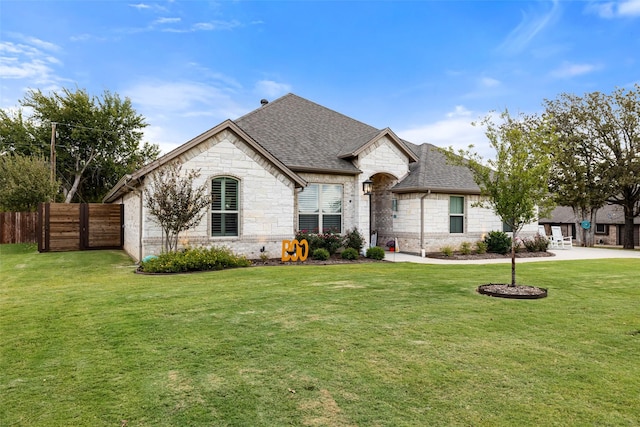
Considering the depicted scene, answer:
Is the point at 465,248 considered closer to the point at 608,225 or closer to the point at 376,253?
the point at 376,253

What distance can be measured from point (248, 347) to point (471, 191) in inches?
622

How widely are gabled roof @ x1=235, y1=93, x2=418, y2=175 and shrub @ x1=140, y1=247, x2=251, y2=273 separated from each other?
490 centimetres

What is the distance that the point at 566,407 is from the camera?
11.5 feet

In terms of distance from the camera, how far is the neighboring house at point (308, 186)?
13617 millimetres

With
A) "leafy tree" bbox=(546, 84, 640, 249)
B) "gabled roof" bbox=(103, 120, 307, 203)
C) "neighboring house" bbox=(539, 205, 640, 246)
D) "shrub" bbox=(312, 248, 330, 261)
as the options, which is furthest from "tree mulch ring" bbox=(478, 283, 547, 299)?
"neighboring house" bbox=(539, 205, 640, 246)

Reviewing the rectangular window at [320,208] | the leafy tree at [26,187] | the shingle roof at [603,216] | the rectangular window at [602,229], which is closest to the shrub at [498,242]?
the rectangular window at [320,208]

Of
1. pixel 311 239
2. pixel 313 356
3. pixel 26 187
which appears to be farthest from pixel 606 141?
pixel 26 187

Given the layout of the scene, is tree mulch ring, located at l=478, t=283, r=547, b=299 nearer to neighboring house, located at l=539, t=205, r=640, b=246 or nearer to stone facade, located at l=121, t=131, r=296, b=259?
stone facade, located at l=121, t=131, r=296, b=259

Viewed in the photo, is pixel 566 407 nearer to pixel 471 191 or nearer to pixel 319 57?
pixel 471 191

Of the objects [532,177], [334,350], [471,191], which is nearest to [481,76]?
[471,191]

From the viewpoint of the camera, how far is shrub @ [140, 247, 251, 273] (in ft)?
36.8

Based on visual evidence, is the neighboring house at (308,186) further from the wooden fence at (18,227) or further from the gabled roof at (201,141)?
the wooden fence at (18,227)

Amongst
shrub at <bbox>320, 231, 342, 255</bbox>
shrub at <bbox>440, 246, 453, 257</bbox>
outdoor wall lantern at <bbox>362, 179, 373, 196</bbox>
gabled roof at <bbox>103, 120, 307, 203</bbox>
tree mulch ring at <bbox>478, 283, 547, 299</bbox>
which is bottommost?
tree mulch ring at <bbox>478, 283, 547, 299</bbox>

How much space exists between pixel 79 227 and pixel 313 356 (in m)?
17.9
